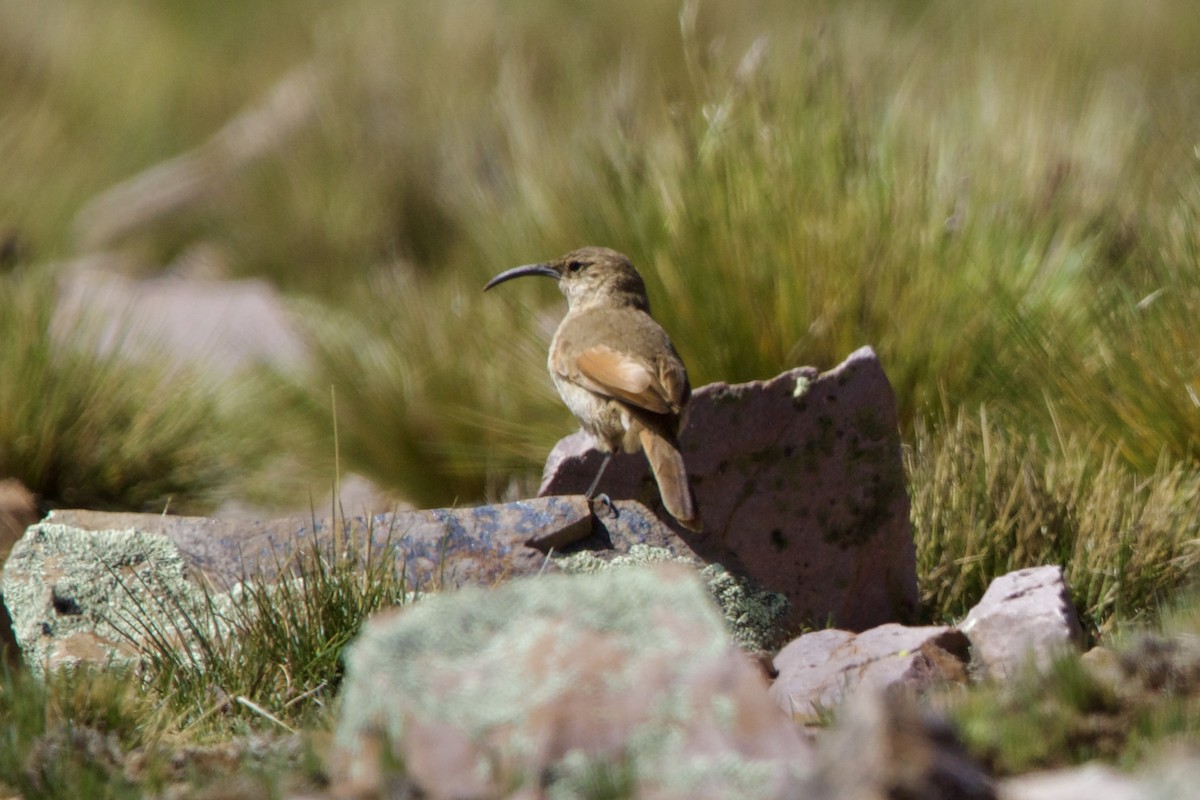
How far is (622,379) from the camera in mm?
5645

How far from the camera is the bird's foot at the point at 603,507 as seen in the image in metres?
5.43

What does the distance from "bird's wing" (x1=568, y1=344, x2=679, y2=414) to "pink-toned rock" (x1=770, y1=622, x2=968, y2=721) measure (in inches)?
39.4

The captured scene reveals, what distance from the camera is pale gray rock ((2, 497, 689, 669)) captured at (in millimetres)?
5156

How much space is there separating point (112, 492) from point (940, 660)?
440cm

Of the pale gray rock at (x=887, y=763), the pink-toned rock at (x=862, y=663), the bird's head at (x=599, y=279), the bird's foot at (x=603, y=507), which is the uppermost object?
the bird's head at (x=599, y=279)

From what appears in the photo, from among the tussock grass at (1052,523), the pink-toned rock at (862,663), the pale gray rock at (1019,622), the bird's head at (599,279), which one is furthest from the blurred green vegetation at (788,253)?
the pink-toned rock at (862,663)

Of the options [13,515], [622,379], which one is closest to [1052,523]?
[622,379]

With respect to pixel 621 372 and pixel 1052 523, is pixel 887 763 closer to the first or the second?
pixel 621 372

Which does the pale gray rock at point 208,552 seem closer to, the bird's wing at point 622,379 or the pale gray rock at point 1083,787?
the bird's wing at point 622,379

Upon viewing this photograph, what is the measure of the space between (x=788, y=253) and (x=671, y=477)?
6.84 ft

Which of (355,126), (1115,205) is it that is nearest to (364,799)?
(1115,205)

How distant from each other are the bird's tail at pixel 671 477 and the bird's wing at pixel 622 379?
0.10 m

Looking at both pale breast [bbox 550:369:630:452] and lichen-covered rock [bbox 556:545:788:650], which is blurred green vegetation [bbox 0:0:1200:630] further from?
pale breast [bbox 550:369:630:452]

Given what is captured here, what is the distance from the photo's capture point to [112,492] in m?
7.55
